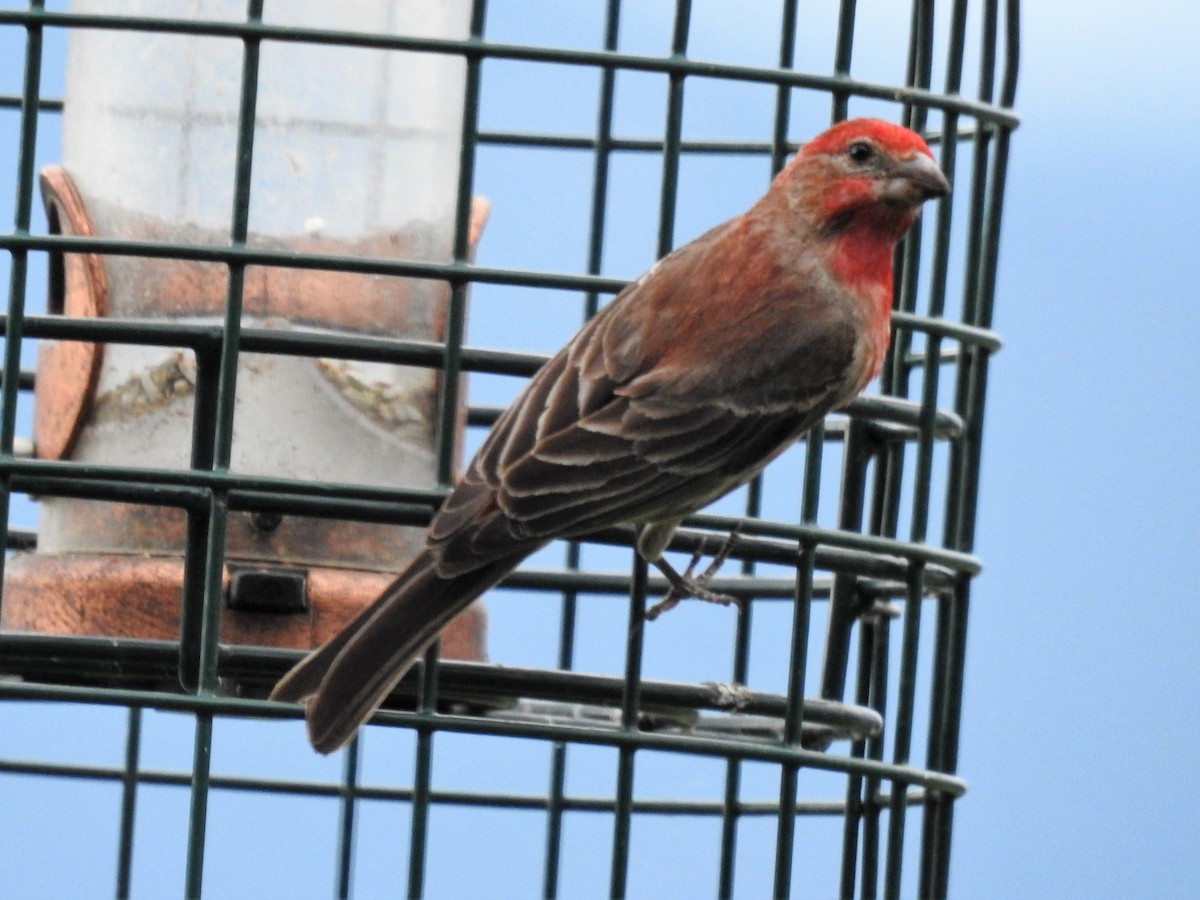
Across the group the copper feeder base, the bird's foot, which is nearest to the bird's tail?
the copper feeder base

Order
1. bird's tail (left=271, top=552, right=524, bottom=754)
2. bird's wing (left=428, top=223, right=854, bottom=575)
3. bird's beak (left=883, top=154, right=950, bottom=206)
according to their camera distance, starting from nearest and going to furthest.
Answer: bird's tail (left=271, top=552, right=524, bottom=754), bird's wing (left=428, top=223, right=854, bottom=575), bird's beak (left=883, top=154, right=950, bottom=206)

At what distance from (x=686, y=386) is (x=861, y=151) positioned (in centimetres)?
66

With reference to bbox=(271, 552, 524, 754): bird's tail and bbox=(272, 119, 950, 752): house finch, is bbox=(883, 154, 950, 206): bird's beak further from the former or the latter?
bbox=(271, 552, 524, 754): bird's tail

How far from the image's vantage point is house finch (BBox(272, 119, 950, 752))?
15.4 ft

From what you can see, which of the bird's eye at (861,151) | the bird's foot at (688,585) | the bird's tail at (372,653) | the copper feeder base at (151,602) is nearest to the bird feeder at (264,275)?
the copper feeder base at (151,602)

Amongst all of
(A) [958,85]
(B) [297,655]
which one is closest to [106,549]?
(B) [297,655]

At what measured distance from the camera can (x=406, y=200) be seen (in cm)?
559

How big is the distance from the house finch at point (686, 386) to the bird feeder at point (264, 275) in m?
0.55

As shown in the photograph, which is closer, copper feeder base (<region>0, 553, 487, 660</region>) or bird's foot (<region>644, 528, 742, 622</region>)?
copper feeder base (<region>0, 553, 487, 660</region>)

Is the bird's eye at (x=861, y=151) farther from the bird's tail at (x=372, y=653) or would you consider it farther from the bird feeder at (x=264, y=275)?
the bird's tail at (x=372, y=653)

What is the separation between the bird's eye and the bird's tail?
4.37ft

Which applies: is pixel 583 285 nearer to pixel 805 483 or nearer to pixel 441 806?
pixel 805 483

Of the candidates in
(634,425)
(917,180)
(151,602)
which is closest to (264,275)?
(151,602)

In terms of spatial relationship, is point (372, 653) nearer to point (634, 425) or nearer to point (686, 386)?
point (634, 425)
